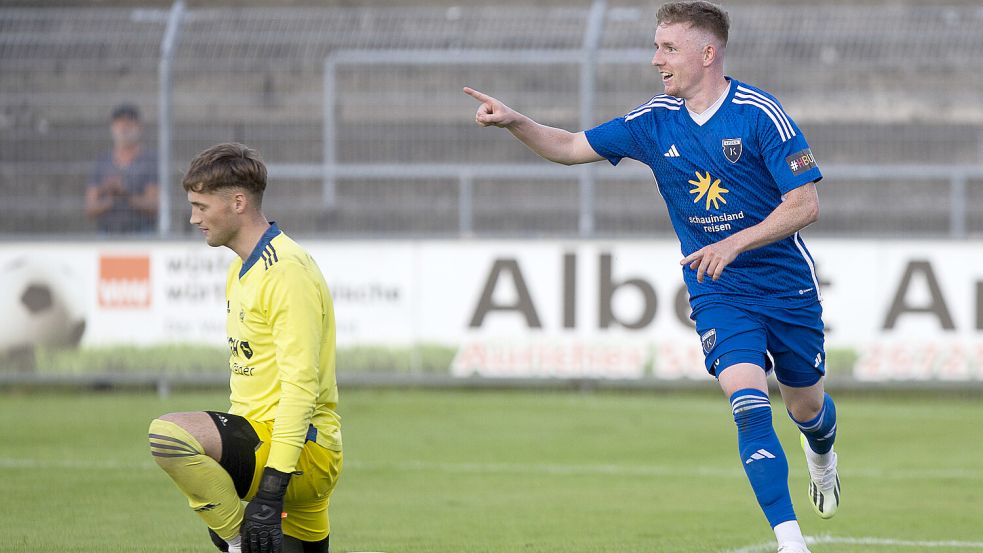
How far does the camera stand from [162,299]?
43.3ft

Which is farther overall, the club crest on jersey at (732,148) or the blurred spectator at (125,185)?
the blurred spectator at (125,185)

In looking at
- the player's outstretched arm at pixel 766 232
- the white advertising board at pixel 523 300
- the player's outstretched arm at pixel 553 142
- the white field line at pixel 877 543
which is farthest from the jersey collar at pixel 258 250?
the white advertising board at pixel 523 300

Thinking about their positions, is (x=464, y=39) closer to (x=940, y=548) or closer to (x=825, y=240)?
(x=825, y=240)

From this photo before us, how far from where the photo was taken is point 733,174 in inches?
231

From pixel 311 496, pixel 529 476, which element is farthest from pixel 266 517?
pixel 529 476

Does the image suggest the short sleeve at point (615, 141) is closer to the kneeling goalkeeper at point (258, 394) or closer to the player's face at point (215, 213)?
the kneeling goalkeeper at point (258, 394)

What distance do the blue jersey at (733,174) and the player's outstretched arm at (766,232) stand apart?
2.5 inches

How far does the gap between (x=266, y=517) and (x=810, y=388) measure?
2.76m

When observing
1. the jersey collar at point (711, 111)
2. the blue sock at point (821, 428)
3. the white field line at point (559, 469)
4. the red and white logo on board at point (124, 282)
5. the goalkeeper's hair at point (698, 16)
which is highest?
the goalkeeper's hair at point (698, 16)

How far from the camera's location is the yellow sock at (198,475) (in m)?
4.86

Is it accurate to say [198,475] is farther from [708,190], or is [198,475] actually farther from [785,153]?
[785,153]

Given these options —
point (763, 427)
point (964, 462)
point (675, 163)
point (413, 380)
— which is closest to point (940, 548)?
point (763, 427)

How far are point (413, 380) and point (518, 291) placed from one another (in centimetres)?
123

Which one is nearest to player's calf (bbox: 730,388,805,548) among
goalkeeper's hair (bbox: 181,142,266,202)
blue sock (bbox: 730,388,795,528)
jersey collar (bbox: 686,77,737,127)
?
blue sock (bbox: 730,388,795,528)
